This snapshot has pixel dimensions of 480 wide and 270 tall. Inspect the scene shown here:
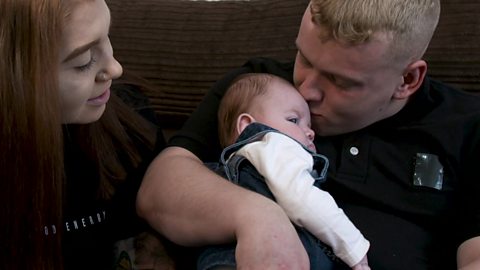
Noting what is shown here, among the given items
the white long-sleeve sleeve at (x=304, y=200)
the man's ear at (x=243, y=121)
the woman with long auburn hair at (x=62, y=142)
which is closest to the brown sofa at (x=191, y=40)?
the woman with long auburn hair at (x=62, y=142)

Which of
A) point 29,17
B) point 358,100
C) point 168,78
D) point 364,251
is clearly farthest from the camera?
point 168,78

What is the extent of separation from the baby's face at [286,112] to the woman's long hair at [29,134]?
0.36m

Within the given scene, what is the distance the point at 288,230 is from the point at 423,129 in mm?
392

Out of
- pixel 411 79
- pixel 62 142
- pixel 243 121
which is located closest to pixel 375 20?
pixel 411 79

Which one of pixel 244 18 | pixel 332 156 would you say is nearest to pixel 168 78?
pixel 244 18

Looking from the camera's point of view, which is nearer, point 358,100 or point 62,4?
point 62,4

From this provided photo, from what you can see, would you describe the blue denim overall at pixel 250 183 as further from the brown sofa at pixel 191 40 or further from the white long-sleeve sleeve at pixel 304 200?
the brown sofa at pixel 191 40

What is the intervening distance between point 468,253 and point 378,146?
250 millimetres

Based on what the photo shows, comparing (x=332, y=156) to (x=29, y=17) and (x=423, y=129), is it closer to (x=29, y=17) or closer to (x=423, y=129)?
(x=423, y=129)

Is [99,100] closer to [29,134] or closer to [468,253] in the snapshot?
[29,134]

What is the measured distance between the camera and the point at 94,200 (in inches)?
49.4

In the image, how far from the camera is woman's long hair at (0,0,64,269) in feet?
3.14

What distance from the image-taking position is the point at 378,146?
1.26 metres

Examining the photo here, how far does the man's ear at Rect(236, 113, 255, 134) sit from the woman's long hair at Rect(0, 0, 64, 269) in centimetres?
31
